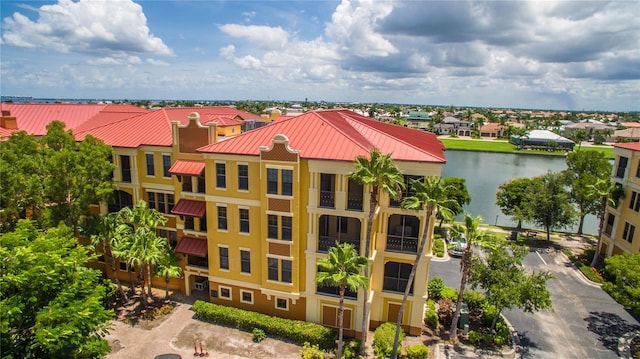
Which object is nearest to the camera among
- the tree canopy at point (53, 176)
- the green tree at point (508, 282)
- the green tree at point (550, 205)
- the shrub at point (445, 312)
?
the tree canopy at point (53, 176)

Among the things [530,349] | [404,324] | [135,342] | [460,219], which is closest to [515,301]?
[530,349]

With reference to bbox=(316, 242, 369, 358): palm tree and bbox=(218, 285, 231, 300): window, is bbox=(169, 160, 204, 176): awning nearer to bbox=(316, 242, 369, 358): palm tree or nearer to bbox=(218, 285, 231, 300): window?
bbox=(218, 285, 231, 300): window

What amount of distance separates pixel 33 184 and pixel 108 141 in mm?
7212

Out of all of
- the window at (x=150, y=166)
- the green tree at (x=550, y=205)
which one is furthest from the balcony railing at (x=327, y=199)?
the green tree at (x=550, y=205)

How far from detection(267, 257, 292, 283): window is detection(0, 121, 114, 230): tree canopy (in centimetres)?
1357

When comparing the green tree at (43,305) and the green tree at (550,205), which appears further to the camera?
the green tree at (550,205)

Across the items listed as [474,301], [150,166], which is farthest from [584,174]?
[150,166]

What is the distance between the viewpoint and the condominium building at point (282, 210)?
24172mm

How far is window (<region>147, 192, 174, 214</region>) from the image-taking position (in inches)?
1194

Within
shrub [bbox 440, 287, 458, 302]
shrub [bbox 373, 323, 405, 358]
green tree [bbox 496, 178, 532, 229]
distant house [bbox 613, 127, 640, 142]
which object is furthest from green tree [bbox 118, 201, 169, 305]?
distant house [bbox 613, 127, 640, 142]

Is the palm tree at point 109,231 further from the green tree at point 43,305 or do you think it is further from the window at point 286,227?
the window at point 286,227

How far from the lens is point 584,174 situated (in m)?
44.0

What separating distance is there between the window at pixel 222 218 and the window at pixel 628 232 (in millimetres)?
36040

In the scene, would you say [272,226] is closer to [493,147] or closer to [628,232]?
[628,232]
